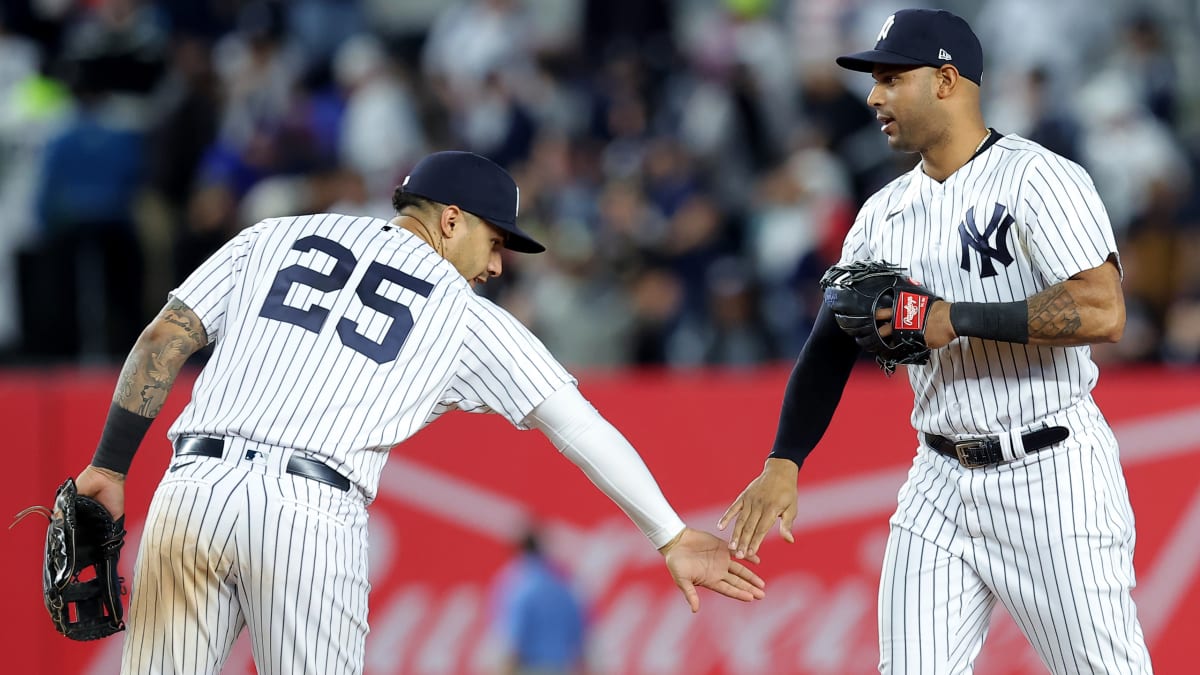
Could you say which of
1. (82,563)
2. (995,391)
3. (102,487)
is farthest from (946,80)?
(82,563)

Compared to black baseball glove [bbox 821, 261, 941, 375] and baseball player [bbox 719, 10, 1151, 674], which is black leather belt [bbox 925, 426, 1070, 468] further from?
black baseball glove [bbox 821, 261, 941, 375]

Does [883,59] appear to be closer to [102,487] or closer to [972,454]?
[972,454]

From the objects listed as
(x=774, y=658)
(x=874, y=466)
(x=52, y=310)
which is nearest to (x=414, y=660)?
(x=774, y=658)

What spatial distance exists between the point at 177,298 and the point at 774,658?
505 centimetres

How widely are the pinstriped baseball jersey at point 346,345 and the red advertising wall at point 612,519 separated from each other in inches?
174

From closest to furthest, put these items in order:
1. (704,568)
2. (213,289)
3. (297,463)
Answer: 1. (297,463)
2. (213,289)
3. (704,568)

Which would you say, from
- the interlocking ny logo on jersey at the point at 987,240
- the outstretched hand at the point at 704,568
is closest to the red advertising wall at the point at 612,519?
the outstretched hand at the point at 704,568

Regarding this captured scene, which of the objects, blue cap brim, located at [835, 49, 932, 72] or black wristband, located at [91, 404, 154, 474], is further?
blue cap brim, located at [835, 49, 932, 72]

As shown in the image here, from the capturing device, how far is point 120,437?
4.44 m

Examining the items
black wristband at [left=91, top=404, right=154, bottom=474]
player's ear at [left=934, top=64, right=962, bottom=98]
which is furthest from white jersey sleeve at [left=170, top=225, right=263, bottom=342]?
player's ear at [left=934, top=64, right=962, bottom=98]

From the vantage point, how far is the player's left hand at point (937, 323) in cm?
427

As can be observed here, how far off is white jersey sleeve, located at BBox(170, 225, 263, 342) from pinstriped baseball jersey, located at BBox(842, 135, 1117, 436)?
77.0 inches

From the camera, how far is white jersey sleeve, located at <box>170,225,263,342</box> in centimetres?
450

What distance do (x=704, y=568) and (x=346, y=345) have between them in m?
1.27
